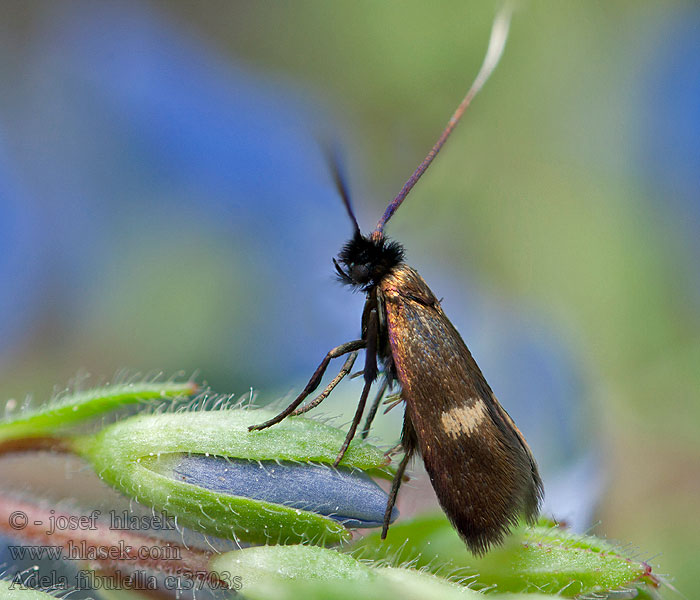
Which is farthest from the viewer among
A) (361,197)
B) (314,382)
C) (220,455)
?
(361,197)

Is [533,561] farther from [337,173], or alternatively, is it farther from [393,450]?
[337,173]

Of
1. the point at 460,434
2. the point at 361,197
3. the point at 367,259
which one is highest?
the point at 361,197

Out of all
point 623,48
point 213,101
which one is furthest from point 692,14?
point 213,101

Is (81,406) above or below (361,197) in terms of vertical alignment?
below

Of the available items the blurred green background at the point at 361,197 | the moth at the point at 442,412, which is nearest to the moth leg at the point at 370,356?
the moth at the point at 442,412

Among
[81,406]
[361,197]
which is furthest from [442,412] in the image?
[361,197]

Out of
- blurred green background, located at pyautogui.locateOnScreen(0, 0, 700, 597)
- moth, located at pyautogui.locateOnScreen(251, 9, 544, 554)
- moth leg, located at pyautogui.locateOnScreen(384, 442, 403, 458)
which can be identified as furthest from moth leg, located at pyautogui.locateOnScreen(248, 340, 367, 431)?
blurred green background, located at pyautogui.locateOnScreen(0, 0, 700, 597)

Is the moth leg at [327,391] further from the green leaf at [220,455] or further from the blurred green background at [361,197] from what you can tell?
the blurred green background at [361,197]
